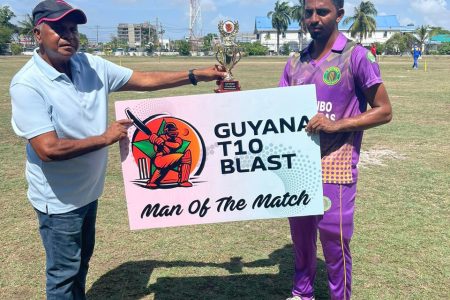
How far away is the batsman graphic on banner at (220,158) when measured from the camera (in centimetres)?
273

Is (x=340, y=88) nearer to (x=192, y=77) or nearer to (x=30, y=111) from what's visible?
(x=192, y=77)

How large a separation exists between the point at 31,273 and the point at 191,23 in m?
114

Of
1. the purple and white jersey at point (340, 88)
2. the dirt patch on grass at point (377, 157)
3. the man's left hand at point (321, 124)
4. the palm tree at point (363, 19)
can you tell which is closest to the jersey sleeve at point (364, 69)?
the purple and white jersey at point (340, 88)

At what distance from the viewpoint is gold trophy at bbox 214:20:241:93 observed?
310 centimetres

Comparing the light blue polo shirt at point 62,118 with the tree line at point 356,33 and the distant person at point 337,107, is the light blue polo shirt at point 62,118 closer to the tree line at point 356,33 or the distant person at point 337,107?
the distant person at point 337,107

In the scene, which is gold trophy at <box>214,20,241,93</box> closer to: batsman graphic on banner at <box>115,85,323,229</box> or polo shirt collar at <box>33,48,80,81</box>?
batsman graphic on banner at <box>115,85,323,229</box>

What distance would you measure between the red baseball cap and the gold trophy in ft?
3.70

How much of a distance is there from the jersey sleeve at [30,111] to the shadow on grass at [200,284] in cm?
185

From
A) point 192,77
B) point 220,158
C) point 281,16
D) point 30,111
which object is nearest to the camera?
point 30,111

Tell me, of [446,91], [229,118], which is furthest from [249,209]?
[446,91]

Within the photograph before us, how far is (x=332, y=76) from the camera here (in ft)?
8.64

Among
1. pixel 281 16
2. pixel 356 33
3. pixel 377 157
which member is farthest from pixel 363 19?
pixel 377 157

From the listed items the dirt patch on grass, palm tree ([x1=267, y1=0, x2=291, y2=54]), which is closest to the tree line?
palm tree ([x1=267, y1=0, x2=291, y2=54])

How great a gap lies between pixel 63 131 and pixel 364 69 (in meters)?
1.71
